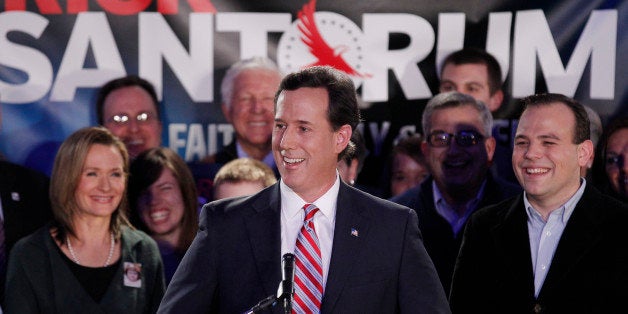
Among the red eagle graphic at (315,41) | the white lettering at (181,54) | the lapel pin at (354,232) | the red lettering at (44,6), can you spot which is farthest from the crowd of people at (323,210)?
the red lettering at (44,6)

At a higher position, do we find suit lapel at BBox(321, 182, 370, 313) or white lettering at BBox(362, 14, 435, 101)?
white lettering at BBox(362, 14, 435, 101)

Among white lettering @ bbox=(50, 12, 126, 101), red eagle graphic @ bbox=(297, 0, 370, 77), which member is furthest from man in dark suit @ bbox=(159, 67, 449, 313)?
white lettering @ bbox=(50, 12, 126, 101)

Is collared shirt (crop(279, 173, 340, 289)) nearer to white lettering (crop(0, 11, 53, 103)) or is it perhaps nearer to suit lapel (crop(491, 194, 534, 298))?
suit lapel (crop(491, 194, 534, 298))

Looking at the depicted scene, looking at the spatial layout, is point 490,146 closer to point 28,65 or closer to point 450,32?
point 450,32

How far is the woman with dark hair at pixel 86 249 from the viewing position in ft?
14.5

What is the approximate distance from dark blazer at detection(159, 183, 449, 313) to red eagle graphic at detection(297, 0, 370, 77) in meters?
2.62

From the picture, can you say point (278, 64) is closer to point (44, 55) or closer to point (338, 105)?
point (44, 55)

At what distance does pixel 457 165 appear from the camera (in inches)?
202

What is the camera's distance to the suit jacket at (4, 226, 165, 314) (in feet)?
14.4

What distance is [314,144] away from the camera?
3119mm

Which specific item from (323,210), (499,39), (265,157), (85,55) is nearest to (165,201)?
(265,157)

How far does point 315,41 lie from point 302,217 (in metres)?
2.64

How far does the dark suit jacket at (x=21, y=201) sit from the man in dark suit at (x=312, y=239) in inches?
101

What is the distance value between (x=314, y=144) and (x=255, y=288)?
0.48 metres
